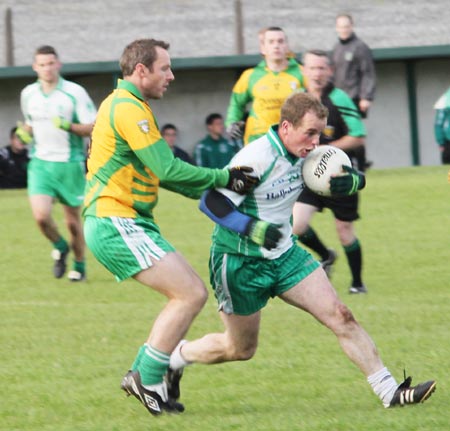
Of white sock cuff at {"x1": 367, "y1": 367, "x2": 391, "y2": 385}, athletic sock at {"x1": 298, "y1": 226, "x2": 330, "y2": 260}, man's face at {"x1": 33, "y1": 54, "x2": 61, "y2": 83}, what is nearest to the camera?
white sock cuff at {"x1": 367, "y1": 367, "x2": 391, "y2": 385}

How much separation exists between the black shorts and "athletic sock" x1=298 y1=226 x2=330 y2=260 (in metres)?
0.43

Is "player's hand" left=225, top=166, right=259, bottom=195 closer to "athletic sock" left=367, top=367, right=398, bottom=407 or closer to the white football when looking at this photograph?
the white football

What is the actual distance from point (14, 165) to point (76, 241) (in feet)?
31.5

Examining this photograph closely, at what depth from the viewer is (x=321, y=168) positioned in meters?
6.94

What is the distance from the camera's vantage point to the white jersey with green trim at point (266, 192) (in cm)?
685

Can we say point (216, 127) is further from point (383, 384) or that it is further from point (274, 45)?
point (383, 384)

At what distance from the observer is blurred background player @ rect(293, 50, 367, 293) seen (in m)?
11.0

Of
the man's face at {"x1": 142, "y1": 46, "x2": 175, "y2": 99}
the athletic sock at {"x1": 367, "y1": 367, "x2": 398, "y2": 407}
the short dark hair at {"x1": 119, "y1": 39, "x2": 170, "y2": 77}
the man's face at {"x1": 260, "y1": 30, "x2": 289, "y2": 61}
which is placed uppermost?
the man's face at {"x1": 260, "y1": 30, "x2": 289, "y2": 61}

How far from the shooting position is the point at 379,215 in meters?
16.7

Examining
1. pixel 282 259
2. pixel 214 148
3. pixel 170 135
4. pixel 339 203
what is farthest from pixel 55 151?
pixel 214 148

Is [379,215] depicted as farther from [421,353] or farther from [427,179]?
[421,353]

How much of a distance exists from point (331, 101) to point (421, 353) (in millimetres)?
3156

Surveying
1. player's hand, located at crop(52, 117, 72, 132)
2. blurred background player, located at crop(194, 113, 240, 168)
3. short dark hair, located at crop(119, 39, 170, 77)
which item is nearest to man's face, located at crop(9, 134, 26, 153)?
blurred background player, located at crop(194, 113, 240, 168)

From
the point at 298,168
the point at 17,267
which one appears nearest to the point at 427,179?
the point at 17,267
